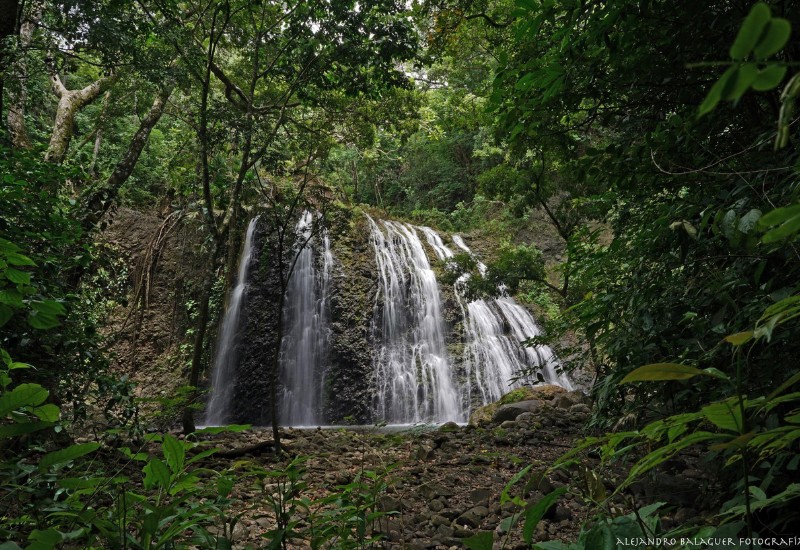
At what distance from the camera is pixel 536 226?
16859 millimetres

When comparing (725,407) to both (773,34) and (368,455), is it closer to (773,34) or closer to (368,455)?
(773,34)

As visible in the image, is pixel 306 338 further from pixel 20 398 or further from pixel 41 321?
pixel 20 398

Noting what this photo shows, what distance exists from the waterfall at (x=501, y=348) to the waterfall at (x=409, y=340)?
2.42 feet

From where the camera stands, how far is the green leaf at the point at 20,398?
102cm

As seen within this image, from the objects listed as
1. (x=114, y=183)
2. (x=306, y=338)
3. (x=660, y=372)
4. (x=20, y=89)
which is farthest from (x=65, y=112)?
(x=660, y=372)

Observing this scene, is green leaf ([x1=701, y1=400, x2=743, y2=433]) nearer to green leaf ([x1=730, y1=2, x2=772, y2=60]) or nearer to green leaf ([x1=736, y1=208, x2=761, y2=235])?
green leaf ([x1=730, y1=2, x2=772, y2=60])

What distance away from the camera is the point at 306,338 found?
1115 centimetres

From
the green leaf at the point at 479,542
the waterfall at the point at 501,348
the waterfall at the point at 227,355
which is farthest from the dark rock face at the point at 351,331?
the green leaf at the point at 479,542

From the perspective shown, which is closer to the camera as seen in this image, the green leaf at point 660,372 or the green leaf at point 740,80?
the green leaf at point 740,80

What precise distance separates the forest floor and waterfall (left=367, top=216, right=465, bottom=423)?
312 centimetres

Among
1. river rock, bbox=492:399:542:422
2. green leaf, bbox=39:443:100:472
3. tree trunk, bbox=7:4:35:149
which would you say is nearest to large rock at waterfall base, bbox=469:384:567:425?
river rock, bbox=492:399:542:422

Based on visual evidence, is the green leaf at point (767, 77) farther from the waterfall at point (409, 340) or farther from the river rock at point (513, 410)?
the waterfall at point (409, 340)

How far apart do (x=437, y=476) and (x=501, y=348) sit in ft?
23.6

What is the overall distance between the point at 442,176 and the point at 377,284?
32.4 ft
